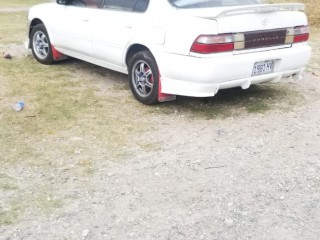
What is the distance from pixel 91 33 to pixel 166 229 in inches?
149

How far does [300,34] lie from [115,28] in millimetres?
2236

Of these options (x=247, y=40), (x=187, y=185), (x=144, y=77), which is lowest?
(x=187, y=185)

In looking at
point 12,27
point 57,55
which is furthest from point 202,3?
point 12,27

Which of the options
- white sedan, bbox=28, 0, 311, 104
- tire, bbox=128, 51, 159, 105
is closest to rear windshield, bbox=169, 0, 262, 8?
white sedan, bbox=28, 0, 311, 104

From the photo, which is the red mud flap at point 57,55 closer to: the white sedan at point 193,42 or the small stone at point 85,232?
the white sedan at point 193,42

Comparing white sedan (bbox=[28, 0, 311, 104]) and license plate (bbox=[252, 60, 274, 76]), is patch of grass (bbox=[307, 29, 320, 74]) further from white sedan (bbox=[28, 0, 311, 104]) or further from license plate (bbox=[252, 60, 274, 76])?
license plate (bbox=[252, 60, 274, 76])

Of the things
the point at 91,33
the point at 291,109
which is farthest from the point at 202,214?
the point at 91,33

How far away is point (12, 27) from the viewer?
476 inches

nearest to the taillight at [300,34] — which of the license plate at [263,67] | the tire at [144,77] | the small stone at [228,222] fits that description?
the license plate at [263,67]

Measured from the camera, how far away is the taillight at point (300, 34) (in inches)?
235

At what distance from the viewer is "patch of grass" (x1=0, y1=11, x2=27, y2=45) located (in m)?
10.3

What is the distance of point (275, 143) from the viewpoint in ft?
16.4

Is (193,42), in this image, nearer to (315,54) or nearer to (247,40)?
(247,40)

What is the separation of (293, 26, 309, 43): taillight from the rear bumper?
271 millimetres
